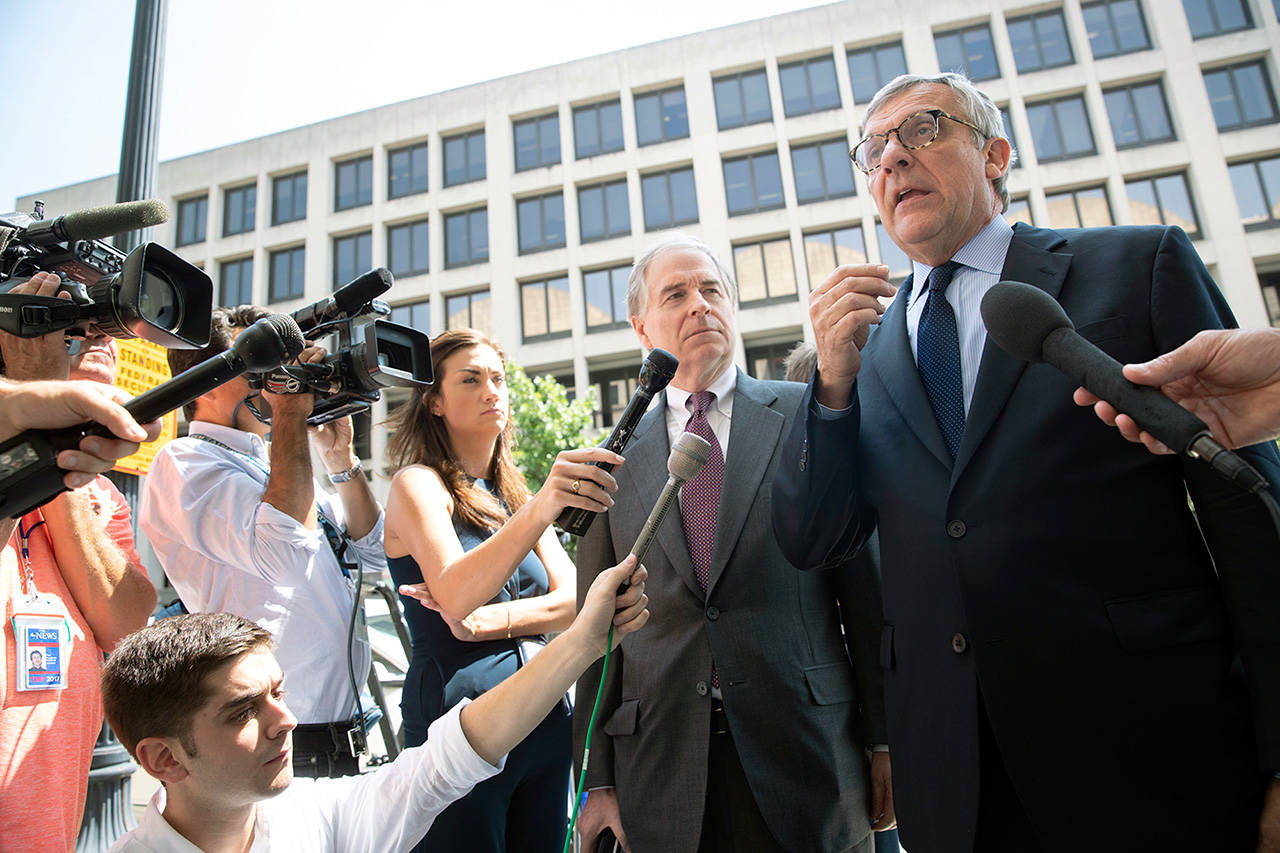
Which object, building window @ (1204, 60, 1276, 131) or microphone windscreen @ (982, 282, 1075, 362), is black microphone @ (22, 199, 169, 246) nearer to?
microphone windscreen @ (982, 282, 1075, 362)

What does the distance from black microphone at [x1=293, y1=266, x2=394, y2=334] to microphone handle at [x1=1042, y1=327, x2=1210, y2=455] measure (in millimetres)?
1703

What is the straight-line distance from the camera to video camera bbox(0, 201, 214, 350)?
1.48 m

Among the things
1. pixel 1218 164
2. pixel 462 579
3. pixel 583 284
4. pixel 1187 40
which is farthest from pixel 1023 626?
pixel 1187 40

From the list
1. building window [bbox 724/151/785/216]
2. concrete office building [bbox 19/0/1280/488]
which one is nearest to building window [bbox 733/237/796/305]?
concrete office building [bbox 19/0/1280/488]

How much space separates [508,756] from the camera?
258 centimetres

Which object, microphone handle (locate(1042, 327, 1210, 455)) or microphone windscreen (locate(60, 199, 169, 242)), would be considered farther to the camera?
microphone windscreen (locate(60, 199, 169, 242))

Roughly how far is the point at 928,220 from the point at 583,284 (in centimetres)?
2675

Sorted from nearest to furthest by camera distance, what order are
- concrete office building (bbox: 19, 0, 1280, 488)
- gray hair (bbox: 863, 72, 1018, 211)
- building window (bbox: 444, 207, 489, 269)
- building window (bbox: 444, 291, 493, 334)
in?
gray hair (bbox: 863, 72, 1018, 211), concrete office building (bbox: 19, 0, 1280, 488), building window (bbox: 444, 291, 493, 334), building window (bbox: 444, 207, 489, 269)

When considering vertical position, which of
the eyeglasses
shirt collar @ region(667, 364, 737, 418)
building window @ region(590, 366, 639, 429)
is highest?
building window @ region(590, 366, 639, 429)

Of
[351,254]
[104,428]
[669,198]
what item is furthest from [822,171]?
[104,428]

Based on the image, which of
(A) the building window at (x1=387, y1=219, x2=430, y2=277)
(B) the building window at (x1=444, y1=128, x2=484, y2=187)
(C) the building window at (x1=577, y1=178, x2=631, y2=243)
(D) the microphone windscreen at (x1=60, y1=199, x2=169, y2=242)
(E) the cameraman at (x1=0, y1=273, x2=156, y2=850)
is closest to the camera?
(D) the microphone windscreen at (x1=60, y1=199, x2=169, y2=242)

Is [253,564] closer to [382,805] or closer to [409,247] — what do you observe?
[382,805]

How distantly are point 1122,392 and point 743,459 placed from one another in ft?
4.42

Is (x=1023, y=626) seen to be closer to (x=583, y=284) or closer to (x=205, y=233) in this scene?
(x=583, y=284)
